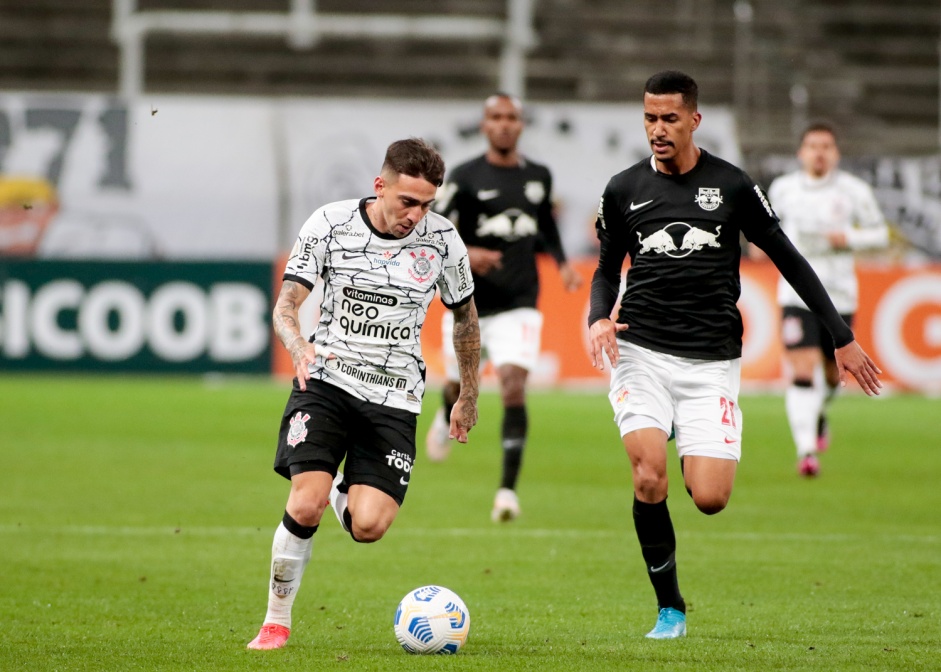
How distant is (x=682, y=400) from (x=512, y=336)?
3800mm

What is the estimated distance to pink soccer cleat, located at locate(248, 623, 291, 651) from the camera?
5773mm

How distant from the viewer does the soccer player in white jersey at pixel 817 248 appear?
12.0 m

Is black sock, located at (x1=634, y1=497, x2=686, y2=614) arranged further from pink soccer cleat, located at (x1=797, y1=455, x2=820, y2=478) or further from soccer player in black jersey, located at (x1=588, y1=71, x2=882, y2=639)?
pink soccer cleat, located at (x1=797, y1=455, x2=820, y2=478)

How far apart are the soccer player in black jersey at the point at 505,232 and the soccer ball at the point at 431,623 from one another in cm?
426

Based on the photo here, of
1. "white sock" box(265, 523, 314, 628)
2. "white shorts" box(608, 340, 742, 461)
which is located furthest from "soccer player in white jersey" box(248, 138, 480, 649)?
"white shorts" box(608, 340, 742, 461)

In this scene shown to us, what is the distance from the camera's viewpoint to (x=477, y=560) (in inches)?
323

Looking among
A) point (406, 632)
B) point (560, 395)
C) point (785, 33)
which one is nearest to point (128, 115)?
point (560, 395)

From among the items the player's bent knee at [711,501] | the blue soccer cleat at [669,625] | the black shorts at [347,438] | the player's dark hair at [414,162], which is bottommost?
the blue soccer cleat at [669,625]

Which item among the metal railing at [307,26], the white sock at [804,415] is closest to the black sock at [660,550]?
the white sock at [804,415]

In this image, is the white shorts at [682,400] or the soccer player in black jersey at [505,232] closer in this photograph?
the white shorts at [682,400]

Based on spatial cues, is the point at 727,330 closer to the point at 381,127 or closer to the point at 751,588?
the point at 751,588

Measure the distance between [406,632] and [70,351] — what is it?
15109 millimetres

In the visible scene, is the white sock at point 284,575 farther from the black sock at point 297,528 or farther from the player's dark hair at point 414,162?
the player's dark hair at point 414,162

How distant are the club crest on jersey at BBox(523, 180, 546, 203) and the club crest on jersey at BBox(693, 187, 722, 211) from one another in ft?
13.7
